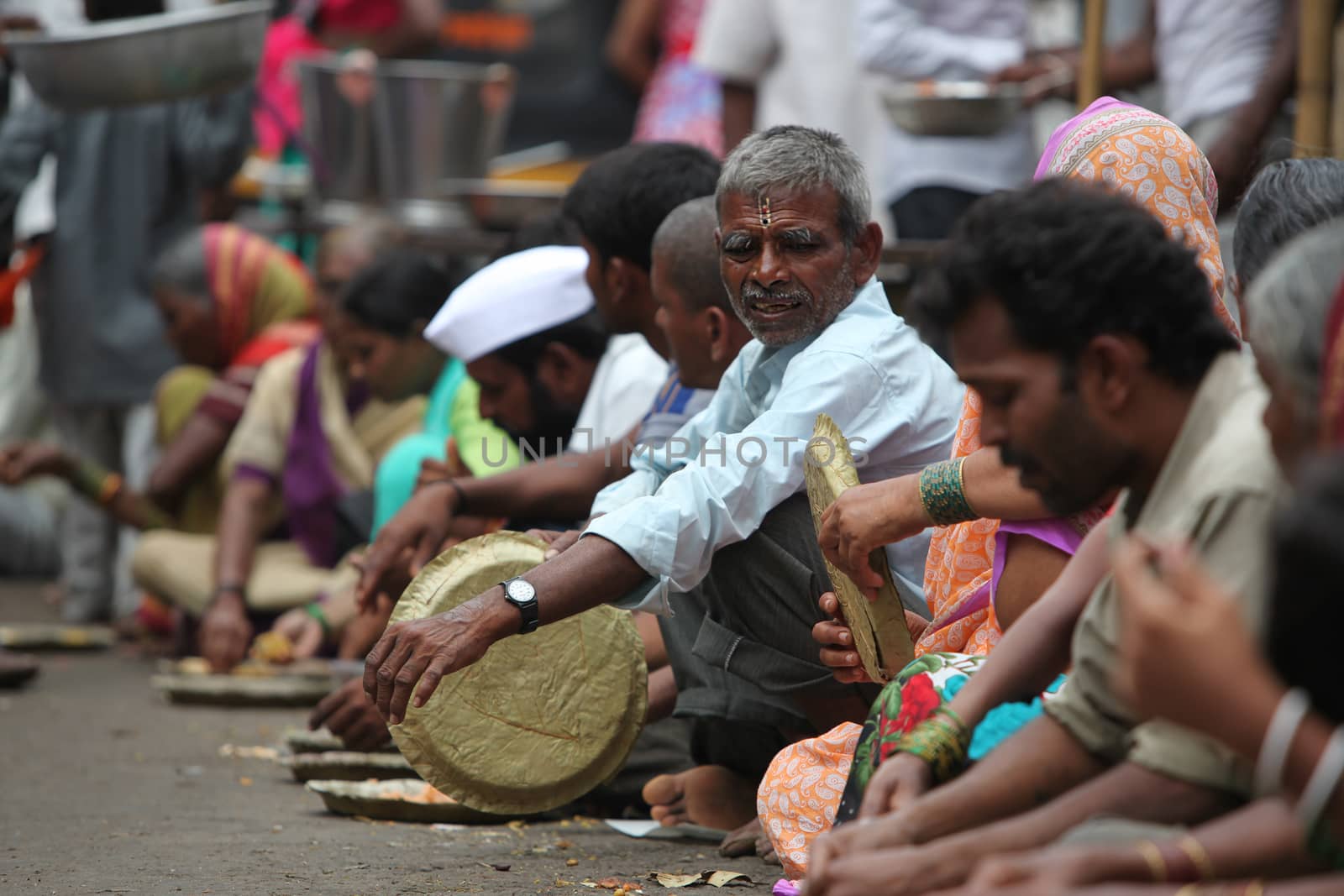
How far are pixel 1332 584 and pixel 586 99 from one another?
1209 centimetres

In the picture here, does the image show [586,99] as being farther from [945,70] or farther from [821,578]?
[821,578]

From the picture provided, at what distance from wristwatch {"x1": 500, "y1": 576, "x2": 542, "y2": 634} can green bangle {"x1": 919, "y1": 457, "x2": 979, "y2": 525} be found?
2.31 ft

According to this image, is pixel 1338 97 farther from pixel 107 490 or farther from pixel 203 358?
pixel 107 490

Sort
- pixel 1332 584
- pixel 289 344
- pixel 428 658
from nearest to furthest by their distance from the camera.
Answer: pixel 1332 584 < pixel 428 658 < pixel 289 344

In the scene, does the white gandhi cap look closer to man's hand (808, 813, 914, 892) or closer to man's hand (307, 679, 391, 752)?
man's hand (307, 679, 391, 752)

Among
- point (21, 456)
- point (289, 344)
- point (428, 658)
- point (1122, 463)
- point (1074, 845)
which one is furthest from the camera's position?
point (289, 344)

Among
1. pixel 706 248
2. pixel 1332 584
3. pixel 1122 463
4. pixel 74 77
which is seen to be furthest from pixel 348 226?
pixel 1332 584

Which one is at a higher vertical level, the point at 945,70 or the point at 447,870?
the point at 945,70

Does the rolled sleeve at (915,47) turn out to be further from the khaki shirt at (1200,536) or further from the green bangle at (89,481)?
the khaki shirt at (1200,536)

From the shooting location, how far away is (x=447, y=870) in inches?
128

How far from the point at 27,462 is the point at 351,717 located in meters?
3.21

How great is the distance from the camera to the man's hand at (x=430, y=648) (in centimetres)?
295

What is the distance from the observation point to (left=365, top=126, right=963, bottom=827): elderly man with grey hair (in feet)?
10.3

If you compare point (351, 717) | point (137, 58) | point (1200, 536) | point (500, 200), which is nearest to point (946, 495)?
point (1200, 536)
